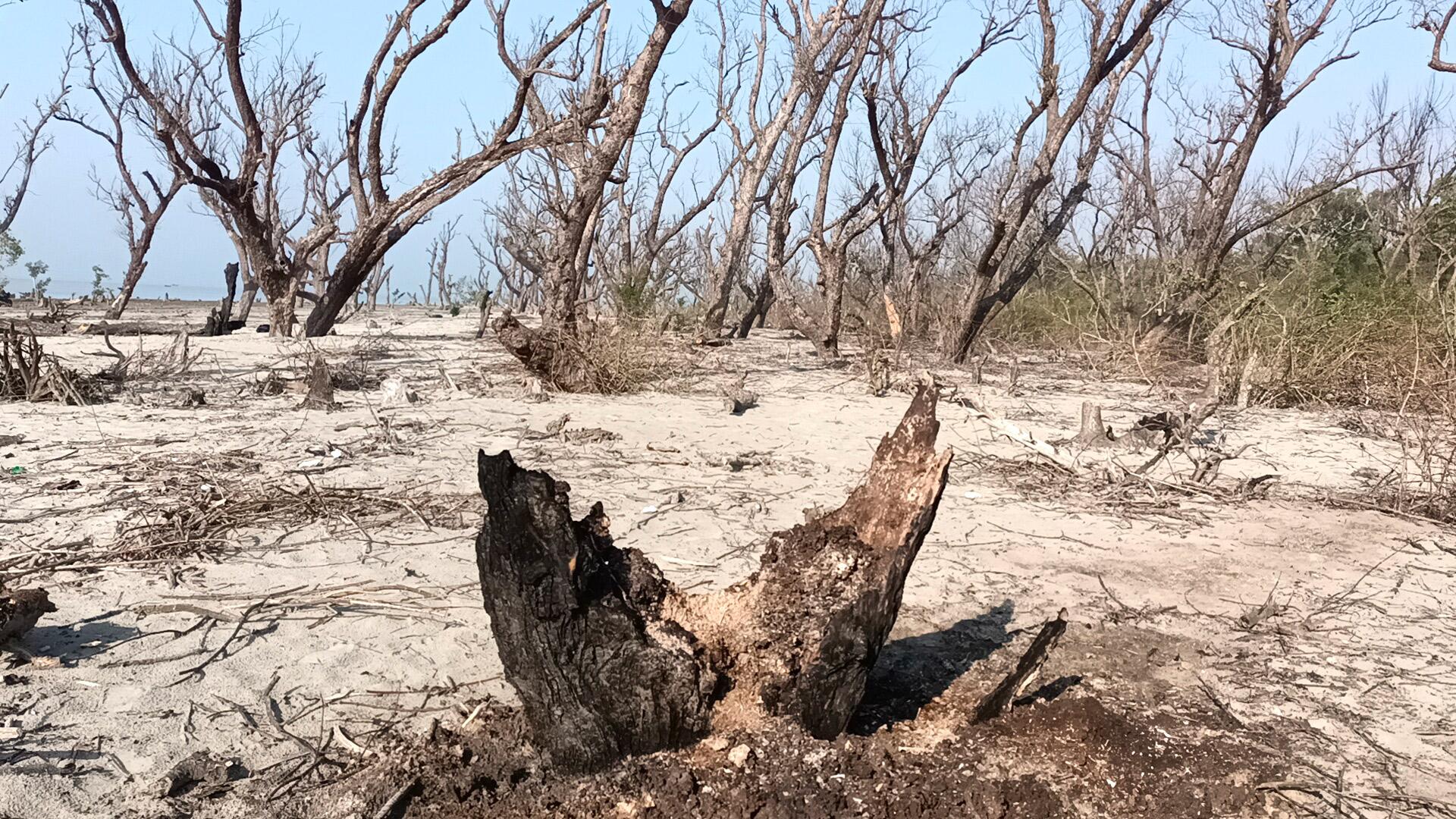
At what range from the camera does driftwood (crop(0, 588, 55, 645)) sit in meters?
2.42

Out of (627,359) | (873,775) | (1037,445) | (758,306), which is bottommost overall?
(873,775)

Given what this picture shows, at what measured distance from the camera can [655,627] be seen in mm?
2049

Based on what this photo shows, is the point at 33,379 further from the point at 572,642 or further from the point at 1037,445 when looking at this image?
the point at 1037,445

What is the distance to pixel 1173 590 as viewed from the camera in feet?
11.4

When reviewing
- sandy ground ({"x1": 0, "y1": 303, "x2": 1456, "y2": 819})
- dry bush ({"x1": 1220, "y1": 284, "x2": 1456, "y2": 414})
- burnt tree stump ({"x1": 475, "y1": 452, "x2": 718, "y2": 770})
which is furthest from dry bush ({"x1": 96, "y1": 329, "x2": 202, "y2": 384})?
dry bush ({"x1": 1220, "y1": 284, "x2": 1456, "y2": 414})

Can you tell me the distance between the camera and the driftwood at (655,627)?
194cm

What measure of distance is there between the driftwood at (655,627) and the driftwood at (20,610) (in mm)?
1339

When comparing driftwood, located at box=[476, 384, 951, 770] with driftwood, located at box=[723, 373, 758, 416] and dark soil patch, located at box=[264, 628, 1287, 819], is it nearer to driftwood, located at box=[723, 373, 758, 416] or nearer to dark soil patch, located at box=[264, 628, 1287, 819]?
dark soil patch, located at box=[264, 628, 1287, 819]

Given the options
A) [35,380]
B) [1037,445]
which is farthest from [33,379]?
[1037,445]

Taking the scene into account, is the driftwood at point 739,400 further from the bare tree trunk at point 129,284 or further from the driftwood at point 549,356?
the bare tree trunk at point 129,284

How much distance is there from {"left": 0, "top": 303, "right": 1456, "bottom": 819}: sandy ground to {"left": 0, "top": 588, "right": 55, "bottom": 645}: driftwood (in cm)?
6

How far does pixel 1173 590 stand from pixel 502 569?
2.59m

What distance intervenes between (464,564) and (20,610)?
4.23 ft

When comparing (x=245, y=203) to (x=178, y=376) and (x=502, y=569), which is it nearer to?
(x=178, y=376)
